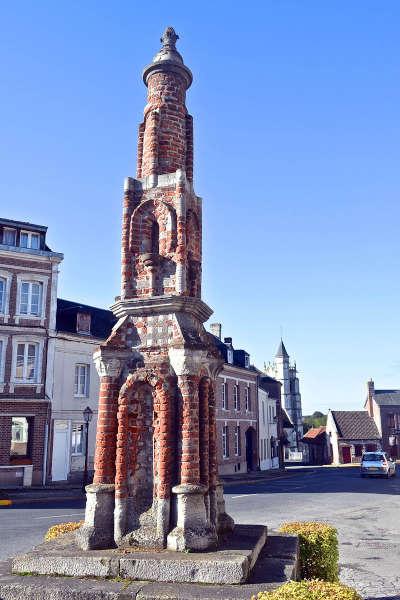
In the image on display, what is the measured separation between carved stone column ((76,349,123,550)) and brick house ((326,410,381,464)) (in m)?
55.0

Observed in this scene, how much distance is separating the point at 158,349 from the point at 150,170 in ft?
9.55

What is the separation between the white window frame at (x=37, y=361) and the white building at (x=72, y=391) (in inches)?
36.2

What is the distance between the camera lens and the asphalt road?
32.0ft

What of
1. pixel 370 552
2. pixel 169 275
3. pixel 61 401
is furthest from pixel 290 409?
pixel 169 275

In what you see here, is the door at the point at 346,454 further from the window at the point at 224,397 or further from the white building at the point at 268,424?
the window at the point at 224,397

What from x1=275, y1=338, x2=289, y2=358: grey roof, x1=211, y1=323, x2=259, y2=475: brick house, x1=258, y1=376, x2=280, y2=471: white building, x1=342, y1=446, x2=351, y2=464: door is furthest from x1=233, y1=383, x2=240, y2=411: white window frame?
x1=275, y1=338, x2=289, y2=358: grey roof

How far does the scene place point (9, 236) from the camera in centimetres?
2559

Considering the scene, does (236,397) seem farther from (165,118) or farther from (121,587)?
(121,587)

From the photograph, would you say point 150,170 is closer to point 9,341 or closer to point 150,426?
point 150,426

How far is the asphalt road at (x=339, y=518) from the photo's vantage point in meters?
9.75

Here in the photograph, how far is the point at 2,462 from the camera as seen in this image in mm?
22969

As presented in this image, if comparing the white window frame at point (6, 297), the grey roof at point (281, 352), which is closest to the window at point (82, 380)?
the white window frame at point (6, 297)

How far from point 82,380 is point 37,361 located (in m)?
3.09

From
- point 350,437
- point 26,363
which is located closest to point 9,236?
point 26,363
